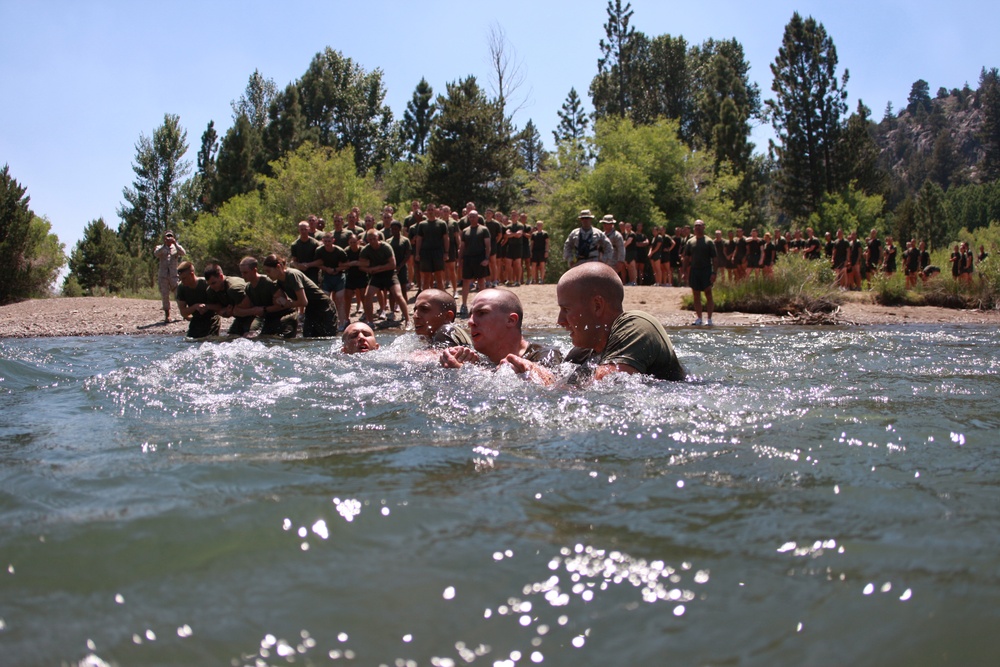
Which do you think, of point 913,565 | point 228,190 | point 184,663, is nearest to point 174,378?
point 184,663

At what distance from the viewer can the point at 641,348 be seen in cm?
474

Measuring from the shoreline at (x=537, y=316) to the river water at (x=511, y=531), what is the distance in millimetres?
10756

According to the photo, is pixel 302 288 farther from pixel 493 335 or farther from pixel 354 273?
pixel 493 335

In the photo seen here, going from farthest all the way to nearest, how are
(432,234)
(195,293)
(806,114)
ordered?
(806,114), (432,234), (195,293)

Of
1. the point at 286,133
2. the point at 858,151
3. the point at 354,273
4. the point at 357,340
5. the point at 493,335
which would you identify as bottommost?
the point at 357,340

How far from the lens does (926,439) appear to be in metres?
4.04

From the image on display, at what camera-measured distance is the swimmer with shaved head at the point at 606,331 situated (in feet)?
15.5

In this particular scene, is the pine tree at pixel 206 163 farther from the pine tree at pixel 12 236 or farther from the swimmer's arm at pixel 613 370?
the swimmer's arm at pixel 613 370

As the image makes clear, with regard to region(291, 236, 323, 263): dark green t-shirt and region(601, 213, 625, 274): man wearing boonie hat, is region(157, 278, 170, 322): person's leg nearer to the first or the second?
region(291, 236, 323, 263): dark green t-shirt

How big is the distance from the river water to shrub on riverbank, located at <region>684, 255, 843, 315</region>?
12212 millimetres

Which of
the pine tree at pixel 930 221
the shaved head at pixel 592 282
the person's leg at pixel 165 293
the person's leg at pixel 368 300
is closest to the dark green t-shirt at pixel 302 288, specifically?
the person's leg at pixel 368 300

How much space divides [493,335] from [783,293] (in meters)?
13.0

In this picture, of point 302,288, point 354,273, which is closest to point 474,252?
point 354,273

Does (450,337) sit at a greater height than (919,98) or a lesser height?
lesser
